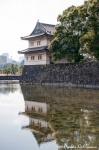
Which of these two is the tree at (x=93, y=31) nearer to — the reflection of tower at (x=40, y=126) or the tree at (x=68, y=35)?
the tree at (x=68, y=35)

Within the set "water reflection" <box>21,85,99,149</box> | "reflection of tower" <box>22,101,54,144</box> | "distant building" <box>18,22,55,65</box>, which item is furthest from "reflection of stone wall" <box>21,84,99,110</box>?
"distant building" <box>18,22,55,65</box>

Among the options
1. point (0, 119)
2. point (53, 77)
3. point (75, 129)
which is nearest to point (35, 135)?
point (75, 129)

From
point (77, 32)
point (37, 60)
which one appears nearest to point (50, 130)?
point (77, 32)

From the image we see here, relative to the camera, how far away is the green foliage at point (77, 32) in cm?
2581

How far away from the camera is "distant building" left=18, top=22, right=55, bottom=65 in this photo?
37.2 m

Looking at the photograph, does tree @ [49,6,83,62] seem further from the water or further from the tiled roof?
the water

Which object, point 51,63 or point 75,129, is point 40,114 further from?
point 51,63

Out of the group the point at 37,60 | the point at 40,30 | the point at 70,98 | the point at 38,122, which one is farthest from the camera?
the point at 40,30

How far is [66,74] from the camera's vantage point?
1235 inches

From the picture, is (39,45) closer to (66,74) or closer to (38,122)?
(66,74)

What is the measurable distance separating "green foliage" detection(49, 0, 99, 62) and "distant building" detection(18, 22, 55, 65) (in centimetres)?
460

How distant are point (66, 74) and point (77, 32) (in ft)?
18.8

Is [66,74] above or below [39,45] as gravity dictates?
below

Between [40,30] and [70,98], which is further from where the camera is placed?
[40,30]
